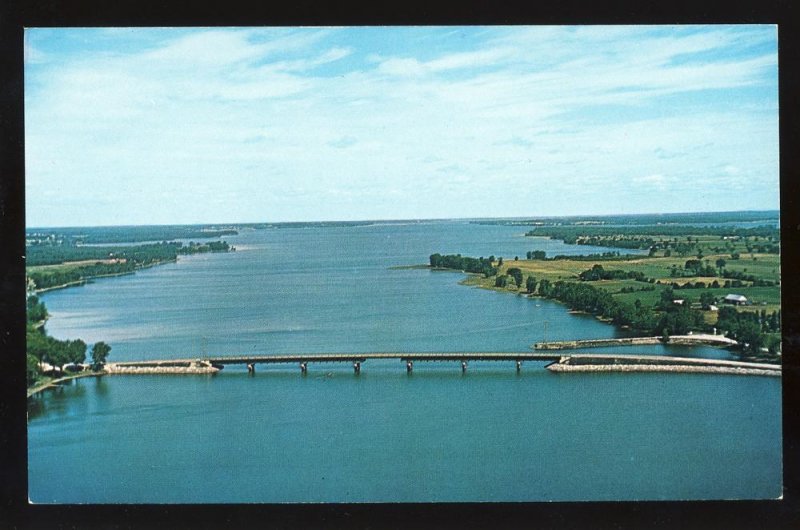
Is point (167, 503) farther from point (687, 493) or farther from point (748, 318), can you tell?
point (748, 318)

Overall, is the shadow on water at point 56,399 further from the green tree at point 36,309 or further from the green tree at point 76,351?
the green tree at point 36,309

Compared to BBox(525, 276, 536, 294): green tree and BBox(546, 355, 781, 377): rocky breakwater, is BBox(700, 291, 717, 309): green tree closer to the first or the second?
BBox(546, 355, 781, 377): rocky breakwater

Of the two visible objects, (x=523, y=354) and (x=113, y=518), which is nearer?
(x=113, y=518)

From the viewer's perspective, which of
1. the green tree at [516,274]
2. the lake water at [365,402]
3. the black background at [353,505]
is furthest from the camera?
the green tree at [516,274]

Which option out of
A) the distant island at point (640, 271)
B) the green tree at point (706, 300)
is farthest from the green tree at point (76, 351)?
the green tree at point (706, 300)

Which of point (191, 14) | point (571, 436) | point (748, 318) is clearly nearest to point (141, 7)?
point (191, 14)

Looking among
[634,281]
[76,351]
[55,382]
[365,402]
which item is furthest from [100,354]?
[634,281]

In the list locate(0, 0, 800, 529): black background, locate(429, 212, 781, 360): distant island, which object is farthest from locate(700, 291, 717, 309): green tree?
locate(0, 0, 800, 529): black background
